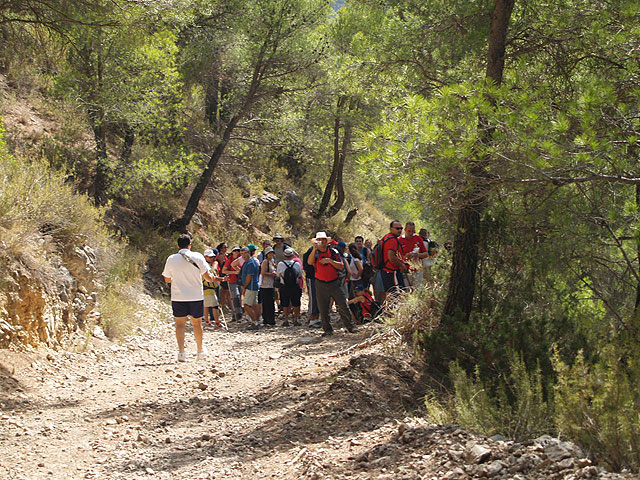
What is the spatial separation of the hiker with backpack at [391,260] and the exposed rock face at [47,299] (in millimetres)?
5119

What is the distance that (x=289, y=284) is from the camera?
43.9 feet

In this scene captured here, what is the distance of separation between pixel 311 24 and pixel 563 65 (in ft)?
37.8

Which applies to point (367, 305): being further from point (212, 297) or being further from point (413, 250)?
point (212, 297)

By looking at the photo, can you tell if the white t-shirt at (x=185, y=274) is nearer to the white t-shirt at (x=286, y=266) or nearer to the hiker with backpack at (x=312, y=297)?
the hiker with backpack at (x=312, y=297)

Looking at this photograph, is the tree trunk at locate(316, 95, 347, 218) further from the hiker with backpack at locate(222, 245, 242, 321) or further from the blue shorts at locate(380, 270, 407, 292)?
the blue shorts at locate(380, 270, 407, 292)

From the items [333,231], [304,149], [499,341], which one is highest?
[304,149]

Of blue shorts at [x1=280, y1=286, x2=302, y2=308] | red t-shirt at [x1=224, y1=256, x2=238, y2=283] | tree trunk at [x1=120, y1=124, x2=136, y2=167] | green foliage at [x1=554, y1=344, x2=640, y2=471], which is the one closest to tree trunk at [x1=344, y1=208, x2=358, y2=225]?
tree trunk at [x1=120, y1=124, x2=136, y2=167]

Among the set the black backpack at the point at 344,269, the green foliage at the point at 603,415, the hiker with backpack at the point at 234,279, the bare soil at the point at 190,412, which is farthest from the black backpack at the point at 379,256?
the green foliage at the point at 603,415

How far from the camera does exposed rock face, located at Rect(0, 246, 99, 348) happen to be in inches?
316

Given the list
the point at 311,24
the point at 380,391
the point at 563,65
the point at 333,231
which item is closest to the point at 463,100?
the point at 563,65

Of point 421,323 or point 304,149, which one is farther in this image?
point 304,149

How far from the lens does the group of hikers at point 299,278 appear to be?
30.4ft

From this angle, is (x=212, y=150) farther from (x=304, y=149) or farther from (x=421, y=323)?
(x=421, y=323)

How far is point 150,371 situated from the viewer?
891 cm
